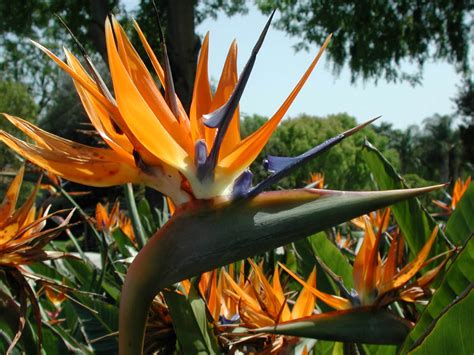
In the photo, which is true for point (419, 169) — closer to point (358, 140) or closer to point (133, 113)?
point (358, 140)

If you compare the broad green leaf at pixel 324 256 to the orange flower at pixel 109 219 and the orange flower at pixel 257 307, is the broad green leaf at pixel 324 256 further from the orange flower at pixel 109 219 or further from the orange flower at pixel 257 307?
the orange flower at pixel 109 219

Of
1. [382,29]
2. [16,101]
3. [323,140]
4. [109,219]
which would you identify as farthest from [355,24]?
[323,140]

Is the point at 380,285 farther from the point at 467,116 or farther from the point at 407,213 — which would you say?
the point at 467,116

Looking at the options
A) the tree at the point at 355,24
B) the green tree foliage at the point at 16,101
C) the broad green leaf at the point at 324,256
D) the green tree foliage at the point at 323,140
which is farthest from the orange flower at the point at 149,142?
the green tree foliage at the point at 323,140

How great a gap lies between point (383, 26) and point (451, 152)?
57.4 feet

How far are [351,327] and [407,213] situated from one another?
1.44 ft

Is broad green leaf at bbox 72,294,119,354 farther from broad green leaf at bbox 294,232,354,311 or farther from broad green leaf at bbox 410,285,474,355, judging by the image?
broad green leaf at bbox 410,285,474,355

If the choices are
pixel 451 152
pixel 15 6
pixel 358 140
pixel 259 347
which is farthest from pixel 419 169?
pixel 259 347

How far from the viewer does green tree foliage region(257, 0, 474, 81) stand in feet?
22.9

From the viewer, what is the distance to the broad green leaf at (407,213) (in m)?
0.94

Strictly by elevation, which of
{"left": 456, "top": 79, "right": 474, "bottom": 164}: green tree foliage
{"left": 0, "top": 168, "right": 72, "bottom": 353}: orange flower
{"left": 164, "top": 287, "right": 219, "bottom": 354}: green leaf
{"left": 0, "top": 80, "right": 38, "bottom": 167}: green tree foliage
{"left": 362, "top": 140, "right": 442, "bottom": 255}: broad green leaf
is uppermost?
{"left": 0, "top": 80, "right": 38, "bottom": 167}: green tree foliage

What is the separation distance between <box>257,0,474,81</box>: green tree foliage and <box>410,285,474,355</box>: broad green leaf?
6621mm

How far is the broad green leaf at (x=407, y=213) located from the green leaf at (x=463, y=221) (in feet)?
0.23

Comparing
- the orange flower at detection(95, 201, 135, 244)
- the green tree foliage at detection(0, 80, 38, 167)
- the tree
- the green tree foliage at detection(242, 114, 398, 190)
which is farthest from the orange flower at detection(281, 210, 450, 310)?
the green tree foliage at detection(242, 114, 398, 190)
